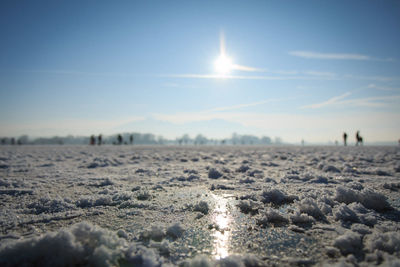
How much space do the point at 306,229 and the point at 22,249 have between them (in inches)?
118

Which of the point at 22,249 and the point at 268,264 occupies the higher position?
the point at 22,249

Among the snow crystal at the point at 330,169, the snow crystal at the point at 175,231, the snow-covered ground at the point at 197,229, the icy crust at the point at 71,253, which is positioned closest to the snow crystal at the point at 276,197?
the snow-covered ground at the point at 197,229

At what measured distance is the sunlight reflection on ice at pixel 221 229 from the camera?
2174 millimetres

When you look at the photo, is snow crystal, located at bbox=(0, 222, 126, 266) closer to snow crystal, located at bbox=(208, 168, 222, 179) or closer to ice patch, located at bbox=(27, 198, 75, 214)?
ice patch, located at bbox=(27, 198, 75, 214)

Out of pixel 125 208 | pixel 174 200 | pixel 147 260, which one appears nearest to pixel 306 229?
pixel 147 260

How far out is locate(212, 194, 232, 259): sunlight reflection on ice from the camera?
85.6 inches

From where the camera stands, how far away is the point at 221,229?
2.70 m

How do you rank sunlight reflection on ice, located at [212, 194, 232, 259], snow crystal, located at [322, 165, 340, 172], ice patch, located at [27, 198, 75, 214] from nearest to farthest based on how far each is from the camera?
sunlight reflection on ice, located at [212, 194, 232, 259]
ice patch, located at [27, 198, 75, 214]
snow crystal, located at [322, 165, 340, 172]

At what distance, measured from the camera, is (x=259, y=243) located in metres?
2.34

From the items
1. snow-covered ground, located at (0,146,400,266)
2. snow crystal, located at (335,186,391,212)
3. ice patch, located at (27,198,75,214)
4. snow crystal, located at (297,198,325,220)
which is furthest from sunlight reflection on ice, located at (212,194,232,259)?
ice patch, located at (27,198,75,214)

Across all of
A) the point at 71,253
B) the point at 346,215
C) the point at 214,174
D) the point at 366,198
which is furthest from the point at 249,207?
the point at 214,174

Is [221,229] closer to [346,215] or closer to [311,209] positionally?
[311,209]

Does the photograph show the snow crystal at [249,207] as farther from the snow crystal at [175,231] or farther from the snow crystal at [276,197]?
the snow crystal at [175,231]

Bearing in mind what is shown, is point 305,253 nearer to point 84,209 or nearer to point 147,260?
point 147,260
